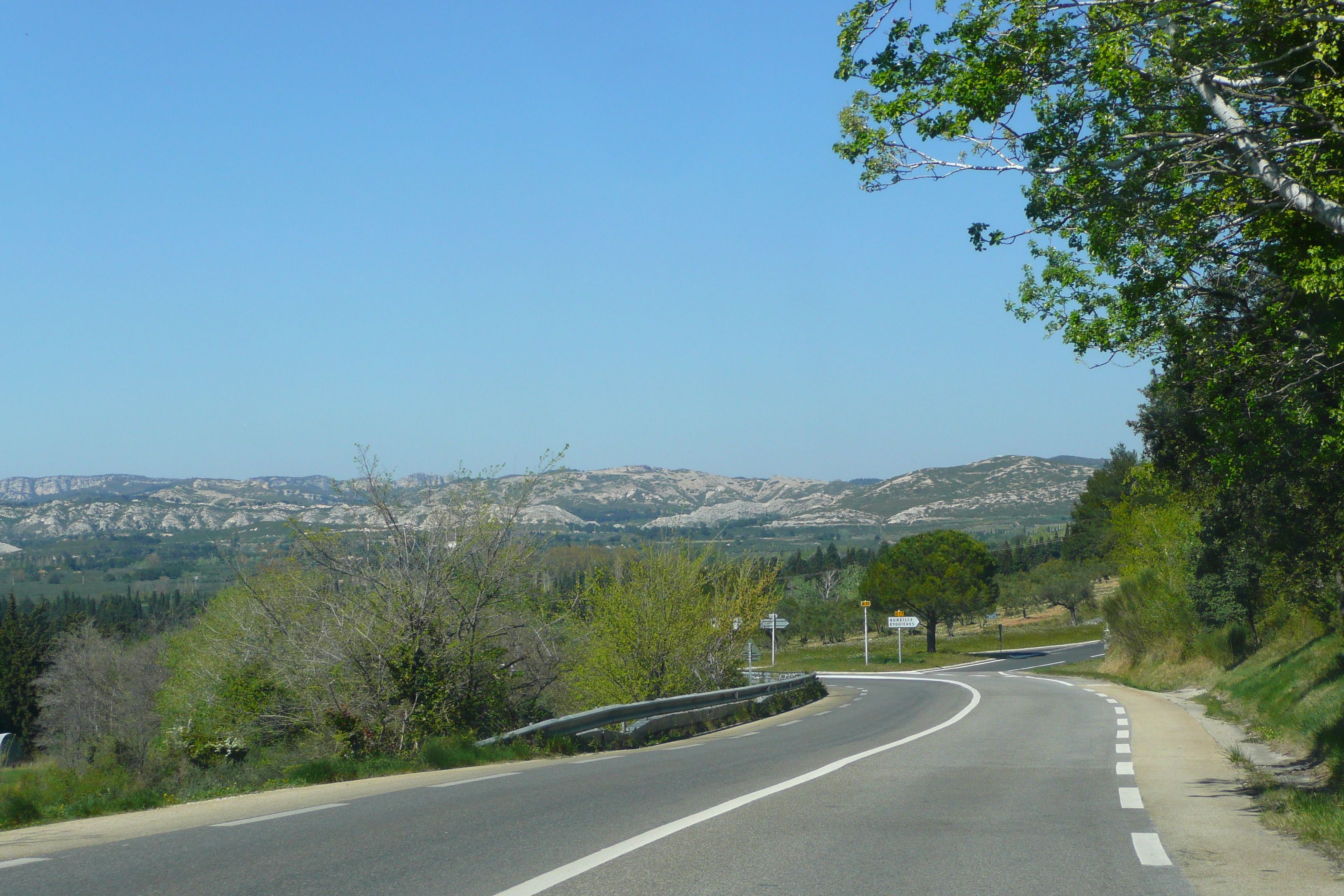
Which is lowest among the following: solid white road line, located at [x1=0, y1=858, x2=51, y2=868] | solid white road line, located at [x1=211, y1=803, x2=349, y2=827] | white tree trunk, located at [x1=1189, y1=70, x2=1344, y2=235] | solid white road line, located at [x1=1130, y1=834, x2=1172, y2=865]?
solid white road line, located at [x1=211, y1=803, x2=349, y2=827]

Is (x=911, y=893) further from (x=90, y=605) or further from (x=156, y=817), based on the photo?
(x=90, y=605)

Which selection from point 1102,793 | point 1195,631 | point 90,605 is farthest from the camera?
point 90,605

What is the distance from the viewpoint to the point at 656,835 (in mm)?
7406

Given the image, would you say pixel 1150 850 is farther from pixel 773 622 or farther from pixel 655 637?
pixel 773 622

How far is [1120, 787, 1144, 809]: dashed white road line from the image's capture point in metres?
9.29

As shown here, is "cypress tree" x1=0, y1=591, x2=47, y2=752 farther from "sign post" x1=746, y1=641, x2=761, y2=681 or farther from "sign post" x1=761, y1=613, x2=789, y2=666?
"sign post" x1=746, y1=641, x2=761, y2=681

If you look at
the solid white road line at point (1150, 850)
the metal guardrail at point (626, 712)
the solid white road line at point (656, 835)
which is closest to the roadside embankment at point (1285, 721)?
the solid white road line at point (1150, 850)

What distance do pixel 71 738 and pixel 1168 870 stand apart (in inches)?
3181

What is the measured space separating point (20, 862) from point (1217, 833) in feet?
26.7

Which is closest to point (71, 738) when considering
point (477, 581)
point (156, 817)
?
point (477, 581)

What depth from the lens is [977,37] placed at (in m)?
8.54

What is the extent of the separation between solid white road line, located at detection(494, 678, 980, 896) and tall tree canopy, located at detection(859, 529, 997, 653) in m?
65.4


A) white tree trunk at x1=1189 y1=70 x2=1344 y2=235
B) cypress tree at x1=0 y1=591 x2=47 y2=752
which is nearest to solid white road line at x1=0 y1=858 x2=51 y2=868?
white tree trunk at x1=1189 y1=70 x2=1344 y2=235

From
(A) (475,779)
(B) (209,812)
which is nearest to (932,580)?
(A) (475,779)
